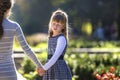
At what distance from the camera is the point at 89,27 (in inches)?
2292

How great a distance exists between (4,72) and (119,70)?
14.8ft

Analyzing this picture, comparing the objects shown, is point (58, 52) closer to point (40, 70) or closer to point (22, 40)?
point (40, 70)

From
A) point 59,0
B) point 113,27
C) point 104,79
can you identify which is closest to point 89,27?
point 113,27

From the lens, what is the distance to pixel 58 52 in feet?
23.9

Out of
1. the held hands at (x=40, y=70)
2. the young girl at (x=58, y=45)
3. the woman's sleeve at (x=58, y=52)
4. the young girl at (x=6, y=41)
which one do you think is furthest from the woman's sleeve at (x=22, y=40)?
the young girl at (x=58, y=45)

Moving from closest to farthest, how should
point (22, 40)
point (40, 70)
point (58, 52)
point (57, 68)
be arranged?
point (22, 40) < point (40, 70) < point (58, 52) < point (57, 68)

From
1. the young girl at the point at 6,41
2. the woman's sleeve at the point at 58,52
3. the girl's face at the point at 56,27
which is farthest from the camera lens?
the girl's face at the point at 56,27

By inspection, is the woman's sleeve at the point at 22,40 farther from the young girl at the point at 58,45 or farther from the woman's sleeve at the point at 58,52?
the young girl at the point at 58,45

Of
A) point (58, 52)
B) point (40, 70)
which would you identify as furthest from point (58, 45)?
point (40, 70)

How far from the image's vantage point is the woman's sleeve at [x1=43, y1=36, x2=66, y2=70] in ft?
23.6

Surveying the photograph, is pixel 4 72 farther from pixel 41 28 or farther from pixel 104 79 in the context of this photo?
pixel 41 28

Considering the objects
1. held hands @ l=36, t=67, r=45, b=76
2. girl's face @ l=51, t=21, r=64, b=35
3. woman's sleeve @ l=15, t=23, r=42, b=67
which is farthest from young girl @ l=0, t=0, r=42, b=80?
girl's face @ l=51, t=21, r=64, b=35

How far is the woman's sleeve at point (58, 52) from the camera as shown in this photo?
7.20 metres

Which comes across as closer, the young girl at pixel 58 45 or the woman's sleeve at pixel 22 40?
the woman's sleeve at pixel 22 40
